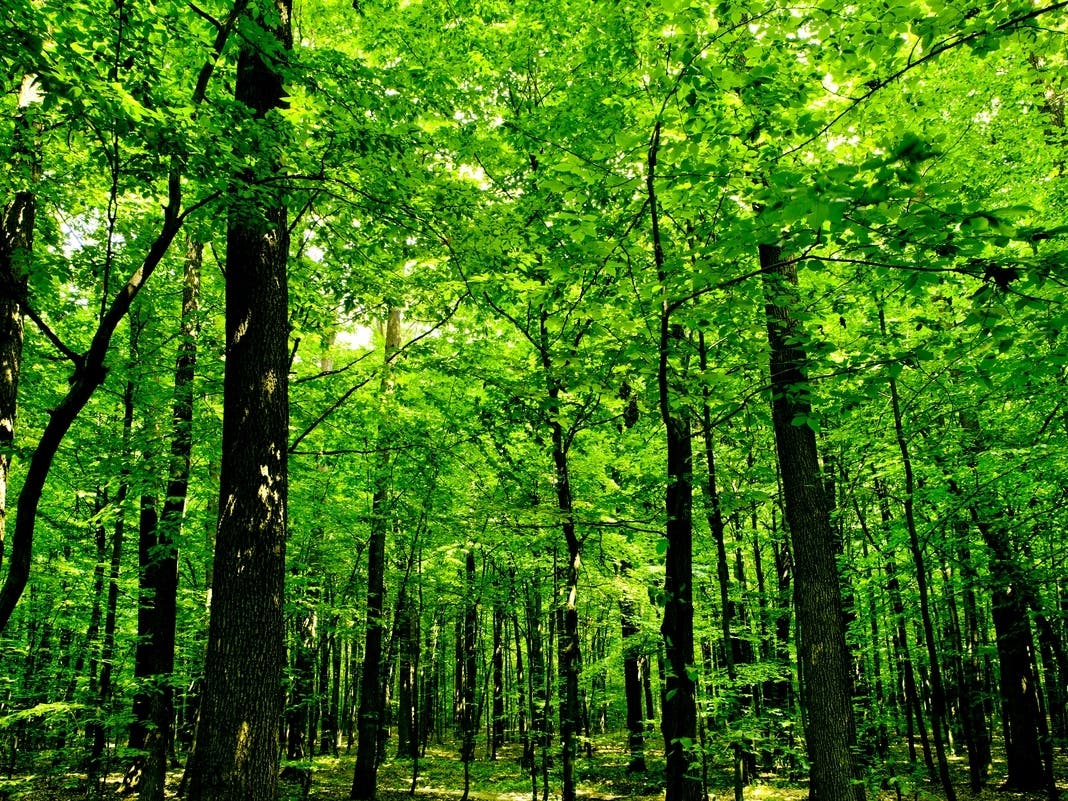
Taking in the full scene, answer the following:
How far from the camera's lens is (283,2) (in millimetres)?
5004

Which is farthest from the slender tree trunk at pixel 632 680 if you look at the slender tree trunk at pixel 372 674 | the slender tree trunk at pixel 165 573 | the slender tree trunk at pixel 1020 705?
the slender tree trunk at pixel 165 573

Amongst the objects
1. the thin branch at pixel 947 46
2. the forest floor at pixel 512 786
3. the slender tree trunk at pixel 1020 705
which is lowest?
the forest floor at pixel 512 786

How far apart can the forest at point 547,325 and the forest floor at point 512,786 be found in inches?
9.1

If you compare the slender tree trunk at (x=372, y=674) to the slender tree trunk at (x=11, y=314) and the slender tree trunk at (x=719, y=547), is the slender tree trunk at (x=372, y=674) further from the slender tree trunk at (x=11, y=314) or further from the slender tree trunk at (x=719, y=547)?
the slender tree trunk at (x=719, y=547)

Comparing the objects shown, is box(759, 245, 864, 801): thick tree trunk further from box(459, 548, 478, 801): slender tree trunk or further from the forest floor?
box(459, 548, 478, 801): slender tree trunk

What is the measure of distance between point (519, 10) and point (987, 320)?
8258mm

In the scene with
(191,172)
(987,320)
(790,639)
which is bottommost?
(790,639)

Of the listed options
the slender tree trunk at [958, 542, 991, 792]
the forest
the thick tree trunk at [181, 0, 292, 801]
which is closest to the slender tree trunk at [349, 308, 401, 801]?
the forest

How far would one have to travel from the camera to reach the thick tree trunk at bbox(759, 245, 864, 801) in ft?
17.7

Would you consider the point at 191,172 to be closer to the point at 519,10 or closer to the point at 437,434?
the point at 437,434

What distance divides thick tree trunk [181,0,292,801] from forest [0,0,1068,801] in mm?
29

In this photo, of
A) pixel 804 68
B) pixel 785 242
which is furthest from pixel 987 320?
pixel 804 68

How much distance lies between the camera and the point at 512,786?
12.8 metres

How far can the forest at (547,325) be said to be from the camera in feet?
10.5
